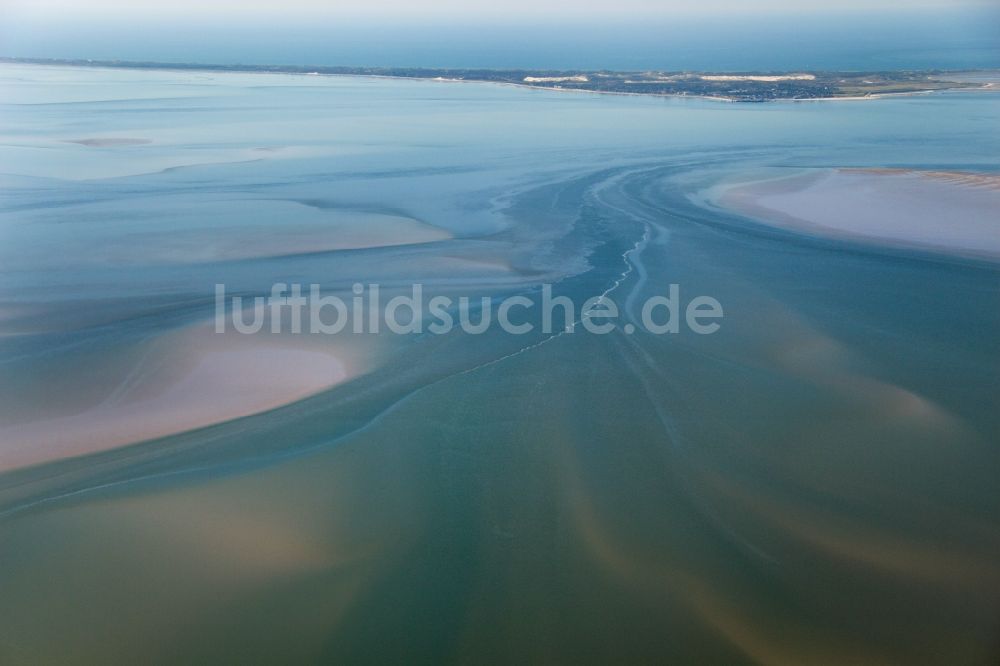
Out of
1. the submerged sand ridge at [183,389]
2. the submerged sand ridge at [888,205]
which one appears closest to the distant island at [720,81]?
the submerged sand ridge at [888,205]

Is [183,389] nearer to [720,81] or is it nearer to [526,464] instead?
[526,464]

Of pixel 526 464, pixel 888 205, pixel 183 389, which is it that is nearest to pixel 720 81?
pixel 888 205

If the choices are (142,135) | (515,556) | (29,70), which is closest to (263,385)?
(515,556)

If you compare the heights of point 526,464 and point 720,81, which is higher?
point 720,81

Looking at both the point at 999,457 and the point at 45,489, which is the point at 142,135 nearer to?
the point at 45,489

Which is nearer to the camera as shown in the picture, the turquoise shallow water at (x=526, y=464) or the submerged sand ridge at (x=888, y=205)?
the turquoise shallow water at (x=526, y=464)

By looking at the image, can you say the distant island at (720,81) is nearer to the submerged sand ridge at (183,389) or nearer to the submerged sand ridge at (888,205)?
the submerged sand ridge at (888,205)
